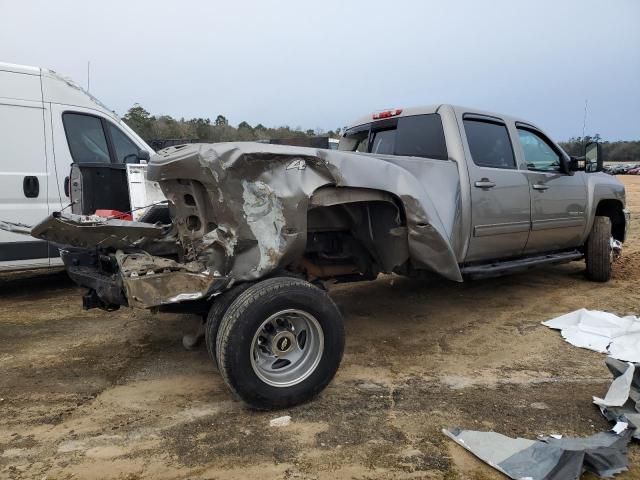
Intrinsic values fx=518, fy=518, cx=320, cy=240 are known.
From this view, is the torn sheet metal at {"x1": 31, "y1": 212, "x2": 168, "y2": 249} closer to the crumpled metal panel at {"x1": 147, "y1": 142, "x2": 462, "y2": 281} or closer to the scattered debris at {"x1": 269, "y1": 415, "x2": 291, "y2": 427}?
the crumpled metal panel at {"x1": 147, "y1": 142, "x2": 462, "y2": 281}

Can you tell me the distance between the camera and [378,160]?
3840 mm

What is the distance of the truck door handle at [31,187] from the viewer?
18.9ft

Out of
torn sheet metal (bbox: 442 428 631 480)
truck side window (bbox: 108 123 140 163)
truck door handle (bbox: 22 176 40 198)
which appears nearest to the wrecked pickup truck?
torn sheet metal (bbox: 442 428 631 480)

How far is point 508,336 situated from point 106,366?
3510mm

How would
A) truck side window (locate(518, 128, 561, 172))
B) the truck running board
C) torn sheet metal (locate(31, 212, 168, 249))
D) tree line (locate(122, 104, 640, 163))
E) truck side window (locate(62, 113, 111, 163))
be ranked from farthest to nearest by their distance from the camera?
tree line (locate(122, 104, 640, 163)), truck side window (locate(62, 113, 111, 163)), truck side window (locate(518, 128, 561, 172)), the truck running board, torn sheet metal (locate(31, 212, 168, 249))

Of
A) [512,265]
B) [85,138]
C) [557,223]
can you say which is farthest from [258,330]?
[85,138]

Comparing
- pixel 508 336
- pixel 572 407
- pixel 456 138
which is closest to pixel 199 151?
pixel 456 138

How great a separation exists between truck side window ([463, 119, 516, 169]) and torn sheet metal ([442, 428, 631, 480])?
2.66 meters

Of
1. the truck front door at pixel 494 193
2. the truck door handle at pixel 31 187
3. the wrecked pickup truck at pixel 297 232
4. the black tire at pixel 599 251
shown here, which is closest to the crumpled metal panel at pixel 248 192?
the wrecked pickup truck at pixel 297 232

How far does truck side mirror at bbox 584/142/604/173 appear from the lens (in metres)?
6.20

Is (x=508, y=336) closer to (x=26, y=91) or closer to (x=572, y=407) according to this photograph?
(x=572, y=407)

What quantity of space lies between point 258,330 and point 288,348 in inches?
13.8

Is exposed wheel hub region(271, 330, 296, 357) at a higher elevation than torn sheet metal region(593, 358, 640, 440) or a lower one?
higher

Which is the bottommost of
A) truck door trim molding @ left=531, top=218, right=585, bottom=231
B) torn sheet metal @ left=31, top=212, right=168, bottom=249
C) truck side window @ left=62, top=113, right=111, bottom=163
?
truck door trim molding @ left=531, top=218, right=585, bottom=231
